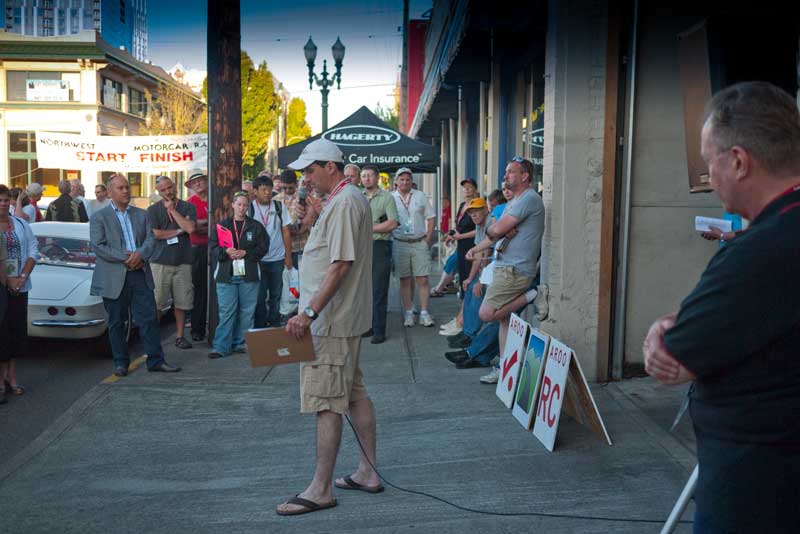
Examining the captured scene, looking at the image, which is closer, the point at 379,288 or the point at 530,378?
the point at 530,378

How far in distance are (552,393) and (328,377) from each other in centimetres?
181

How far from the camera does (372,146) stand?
14.0m

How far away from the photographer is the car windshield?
9.43 metres

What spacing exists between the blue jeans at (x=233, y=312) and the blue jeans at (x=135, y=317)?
Result: 932 mm

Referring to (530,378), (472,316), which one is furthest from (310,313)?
(472,316)

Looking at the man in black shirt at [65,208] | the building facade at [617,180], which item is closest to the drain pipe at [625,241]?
the building facade at [617,180]

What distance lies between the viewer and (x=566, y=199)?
23.5 ft

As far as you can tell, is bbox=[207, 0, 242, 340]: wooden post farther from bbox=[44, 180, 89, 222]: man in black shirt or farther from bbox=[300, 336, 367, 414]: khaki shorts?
bbox=[44, 180, 89, 222]: man in black shirt

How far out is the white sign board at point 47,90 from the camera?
138 ft

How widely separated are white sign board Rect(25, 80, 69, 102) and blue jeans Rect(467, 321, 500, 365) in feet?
131

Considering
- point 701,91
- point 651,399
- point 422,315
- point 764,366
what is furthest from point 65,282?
point 764,366

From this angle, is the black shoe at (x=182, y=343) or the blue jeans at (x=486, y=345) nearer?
the blue jeans at (x=486, y=345)

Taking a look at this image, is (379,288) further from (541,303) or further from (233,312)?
(541,303)

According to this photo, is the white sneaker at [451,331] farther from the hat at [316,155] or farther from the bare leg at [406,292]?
the hat at [316,155]
